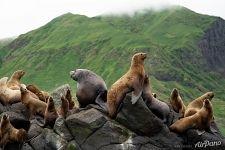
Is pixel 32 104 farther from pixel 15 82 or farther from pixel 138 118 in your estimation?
pixel 138 118

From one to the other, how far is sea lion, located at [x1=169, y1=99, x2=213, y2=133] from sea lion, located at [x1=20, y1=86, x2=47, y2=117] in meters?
6.13

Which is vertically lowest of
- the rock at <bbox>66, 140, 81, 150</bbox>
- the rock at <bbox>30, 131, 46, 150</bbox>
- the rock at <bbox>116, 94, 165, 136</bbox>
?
the rock at <bbox>30, 131, 46, 150</bbox>

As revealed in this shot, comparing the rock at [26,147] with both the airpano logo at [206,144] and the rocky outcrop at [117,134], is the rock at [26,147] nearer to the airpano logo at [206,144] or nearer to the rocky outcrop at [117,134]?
the rocky outcrop at [117,134]

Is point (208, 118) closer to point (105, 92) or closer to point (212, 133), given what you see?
point (212, 133)

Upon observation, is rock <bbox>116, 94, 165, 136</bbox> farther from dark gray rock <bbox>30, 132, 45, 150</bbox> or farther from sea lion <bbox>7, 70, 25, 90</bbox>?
sea lion <bbox>7, 70, 25, 90</bbox>

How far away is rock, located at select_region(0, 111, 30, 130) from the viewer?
24.0m

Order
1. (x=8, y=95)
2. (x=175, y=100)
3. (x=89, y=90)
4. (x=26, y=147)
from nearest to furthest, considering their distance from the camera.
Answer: (x=26, y=147) → (x=89, y=90) → (x=175, y=100) → (x=8, y=95)

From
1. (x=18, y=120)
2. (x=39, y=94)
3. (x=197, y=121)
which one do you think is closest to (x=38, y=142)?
(x=18, y=120)

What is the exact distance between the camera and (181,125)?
22.2 meters

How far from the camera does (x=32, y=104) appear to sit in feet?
80.4

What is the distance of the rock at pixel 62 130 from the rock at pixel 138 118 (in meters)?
2.32

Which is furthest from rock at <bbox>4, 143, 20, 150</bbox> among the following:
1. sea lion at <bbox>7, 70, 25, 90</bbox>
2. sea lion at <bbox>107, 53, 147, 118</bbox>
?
sea lion at <bbox>7, 70, 25, 90</bbox>

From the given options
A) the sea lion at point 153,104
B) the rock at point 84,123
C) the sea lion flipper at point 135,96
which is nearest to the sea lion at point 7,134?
the rock at point 84,123

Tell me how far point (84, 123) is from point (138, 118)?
2.19m
